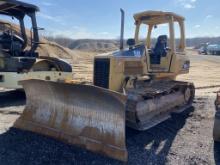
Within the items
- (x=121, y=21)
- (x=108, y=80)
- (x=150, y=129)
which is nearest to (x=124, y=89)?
(x=108, y=80)

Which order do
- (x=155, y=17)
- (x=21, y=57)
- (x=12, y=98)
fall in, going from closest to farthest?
1. (x=155, y=17)
2. (x=21, y=57)
3. (x=12, y=98)

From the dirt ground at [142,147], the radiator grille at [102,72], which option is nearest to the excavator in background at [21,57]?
the dirt ground at [142,147]

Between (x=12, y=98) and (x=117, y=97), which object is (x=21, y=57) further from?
(x=117, y=97)

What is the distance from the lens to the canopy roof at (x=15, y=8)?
732cm

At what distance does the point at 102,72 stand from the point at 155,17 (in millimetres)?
2213

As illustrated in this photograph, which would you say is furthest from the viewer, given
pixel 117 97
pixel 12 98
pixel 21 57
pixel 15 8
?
pixel 12 98

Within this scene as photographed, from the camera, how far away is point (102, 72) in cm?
567

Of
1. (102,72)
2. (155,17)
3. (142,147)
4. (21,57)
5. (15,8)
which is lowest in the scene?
(142,147)

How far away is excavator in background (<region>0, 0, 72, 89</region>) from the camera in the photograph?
7.41m

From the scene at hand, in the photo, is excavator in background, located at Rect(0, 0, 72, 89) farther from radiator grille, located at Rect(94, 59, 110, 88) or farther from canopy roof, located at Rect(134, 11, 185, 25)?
canopy roof, located at Rect(134, 11, 185, 25)

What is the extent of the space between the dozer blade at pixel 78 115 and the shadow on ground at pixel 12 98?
2.32 meters

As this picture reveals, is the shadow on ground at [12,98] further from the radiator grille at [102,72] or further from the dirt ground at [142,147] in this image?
the radiator grille at [102,72]

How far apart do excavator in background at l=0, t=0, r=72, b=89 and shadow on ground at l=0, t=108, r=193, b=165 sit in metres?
2.56

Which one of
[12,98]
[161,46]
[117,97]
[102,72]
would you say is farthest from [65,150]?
[12,98]
